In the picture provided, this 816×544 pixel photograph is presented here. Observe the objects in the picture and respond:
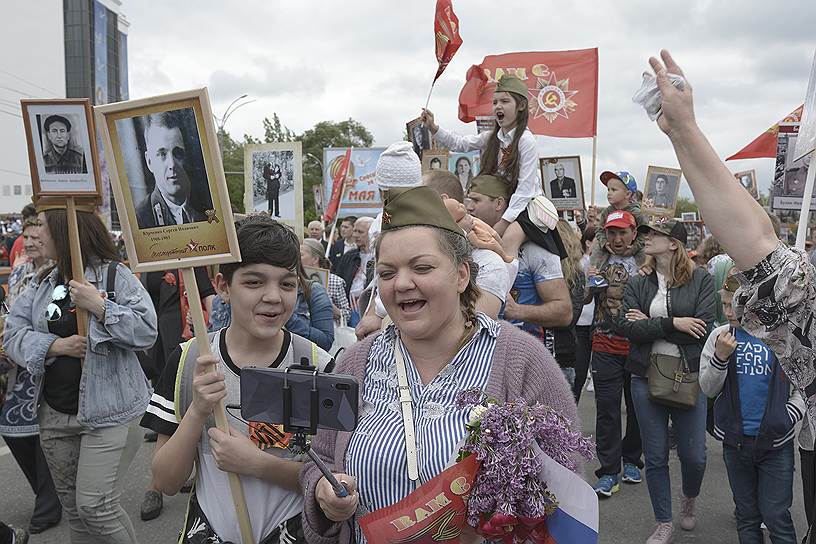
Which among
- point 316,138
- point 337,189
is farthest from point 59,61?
point 337,189

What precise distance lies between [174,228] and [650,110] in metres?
1.60

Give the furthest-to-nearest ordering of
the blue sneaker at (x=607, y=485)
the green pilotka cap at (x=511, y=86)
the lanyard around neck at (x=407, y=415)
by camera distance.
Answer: the blue sneaker at (x=607, y=485) < the green pilotka cap at (x=511, y=86) < the lanyard around neck at (x=407, y=415)

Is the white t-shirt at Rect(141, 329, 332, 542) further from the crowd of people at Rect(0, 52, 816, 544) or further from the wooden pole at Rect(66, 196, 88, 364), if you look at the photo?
the wooden pole at Rect(66, 196, 88, 364)

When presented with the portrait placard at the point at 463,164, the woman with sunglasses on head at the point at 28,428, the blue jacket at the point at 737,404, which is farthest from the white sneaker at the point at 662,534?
the portrait placard at the point at 463,164

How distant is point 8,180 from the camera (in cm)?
5031

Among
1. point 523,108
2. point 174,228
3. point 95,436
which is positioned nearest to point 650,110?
point 174,228

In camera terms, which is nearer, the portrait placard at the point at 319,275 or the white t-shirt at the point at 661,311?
the white t-shirt at the point at 661,311

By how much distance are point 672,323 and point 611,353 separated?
1.06 m

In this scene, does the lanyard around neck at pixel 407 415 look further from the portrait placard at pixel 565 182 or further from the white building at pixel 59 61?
the white building at pixel 59 61

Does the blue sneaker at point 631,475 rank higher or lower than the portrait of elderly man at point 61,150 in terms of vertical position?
lower

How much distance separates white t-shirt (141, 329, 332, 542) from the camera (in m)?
2.47

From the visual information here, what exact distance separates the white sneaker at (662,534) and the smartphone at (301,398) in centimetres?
369

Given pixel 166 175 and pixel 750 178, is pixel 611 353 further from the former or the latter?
pixel 750 178

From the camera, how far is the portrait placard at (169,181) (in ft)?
7.91
